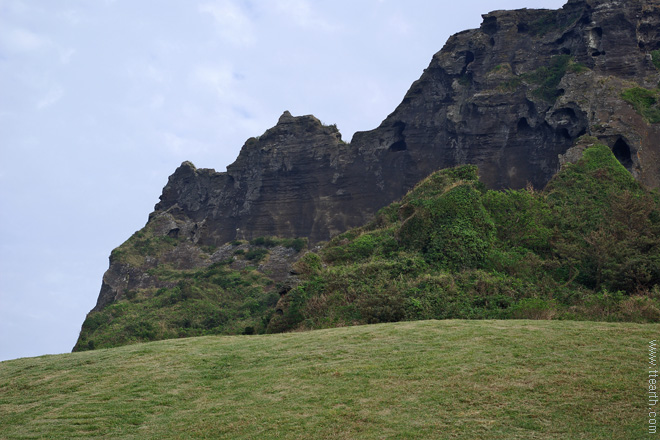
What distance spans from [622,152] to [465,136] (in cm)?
1453

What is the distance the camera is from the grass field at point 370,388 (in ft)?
34.6

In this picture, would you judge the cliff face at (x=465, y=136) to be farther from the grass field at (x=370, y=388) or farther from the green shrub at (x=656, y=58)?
the grass field at (x=370, y=388)

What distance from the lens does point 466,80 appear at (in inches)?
2122

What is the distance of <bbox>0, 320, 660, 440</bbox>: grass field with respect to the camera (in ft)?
34.6

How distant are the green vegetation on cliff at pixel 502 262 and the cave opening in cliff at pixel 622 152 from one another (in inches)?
184

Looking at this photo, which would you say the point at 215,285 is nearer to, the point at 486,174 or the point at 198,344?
the point at 486,174

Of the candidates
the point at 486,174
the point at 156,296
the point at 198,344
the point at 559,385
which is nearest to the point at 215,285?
the point at 156,296

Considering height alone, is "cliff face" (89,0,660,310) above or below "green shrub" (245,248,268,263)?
above

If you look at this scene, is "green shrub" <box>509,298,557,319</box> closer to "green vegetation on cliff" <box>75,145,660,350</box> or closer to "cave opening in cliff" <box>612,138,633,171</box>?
"green vegetation on cliff" <box>75,145,660,350</box>

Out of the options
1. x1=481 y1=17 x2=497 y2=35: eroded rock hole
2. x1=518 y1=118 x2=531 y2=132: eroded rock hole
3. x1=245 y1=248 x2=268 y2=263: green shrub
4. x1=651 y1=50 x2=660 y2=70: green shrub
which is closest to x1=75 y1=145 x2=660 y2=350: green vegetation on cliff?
x1=651 y1=50 x2=660 y2=70: green shrub

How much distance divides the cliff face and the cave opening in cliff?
0.29 ft

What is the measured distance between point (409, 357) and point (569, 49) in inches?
1675

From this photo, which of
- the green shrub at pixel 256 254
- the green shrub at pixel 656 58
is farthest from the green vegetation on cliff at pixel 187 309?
the green shrub at pixel 656 58

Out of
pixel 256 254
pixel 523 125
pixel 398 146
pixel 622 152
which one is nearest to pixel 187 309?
pixel 256 254
